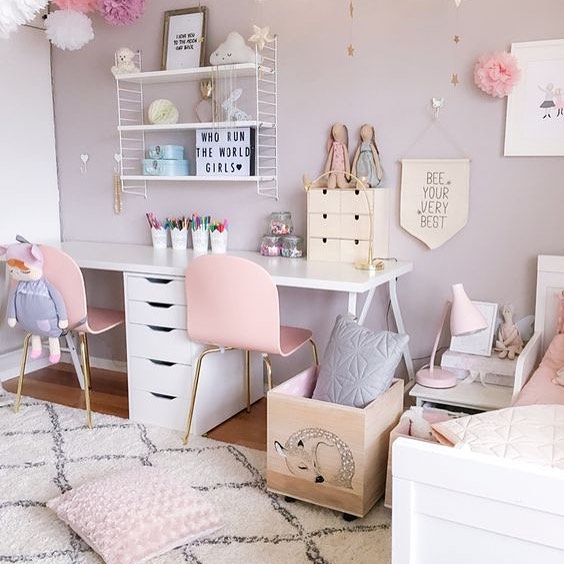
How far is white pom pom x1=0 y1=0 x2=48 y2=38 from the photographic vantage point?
4.58ft

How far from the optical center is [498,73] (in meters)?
2.56

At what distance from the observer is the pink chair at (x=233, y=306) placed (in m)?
2.47

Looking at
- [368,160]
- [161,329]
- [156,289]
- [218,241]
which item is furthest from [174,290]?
[368,160]

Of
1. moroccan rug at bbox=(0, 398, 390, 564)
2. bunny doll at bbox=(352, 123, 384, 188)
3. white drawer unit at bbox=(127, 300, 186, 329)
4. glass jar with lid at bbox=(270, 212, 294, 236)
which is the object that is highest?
bunny doll at bbox=(352, 123, 384, 188)

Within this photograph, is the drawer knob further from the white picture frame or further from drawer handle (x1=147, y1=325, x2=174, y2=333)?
the white picture frame

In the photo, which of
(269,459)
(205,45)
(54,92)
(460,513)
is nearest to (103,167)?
(54,92)

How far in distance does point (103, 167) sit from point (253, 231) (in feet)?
3.08

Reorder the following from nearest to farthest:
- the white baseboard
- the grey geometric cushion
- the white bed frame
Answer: the white bed frame, the grey geometric cushion, the white baseboard

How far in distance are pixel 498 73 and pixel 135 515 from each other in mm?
1966

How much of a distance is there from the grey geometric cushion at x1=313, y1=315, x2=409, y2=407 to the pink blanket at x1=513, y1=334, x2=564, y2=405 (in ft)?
1.35

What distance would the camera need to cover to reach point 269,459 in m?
2.31

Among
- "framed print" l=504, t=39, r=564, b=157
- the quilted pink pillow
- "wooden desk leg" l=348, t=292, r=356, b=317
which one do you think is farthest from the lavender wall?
the quilted pink pillow

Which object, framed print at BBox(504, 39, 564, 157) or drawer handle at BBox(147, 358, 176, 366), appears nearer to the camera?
framed print at BBox(504, 39, 564, 157)

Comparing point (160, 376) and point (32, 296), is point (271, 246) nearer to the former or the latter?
point (160, 376)
